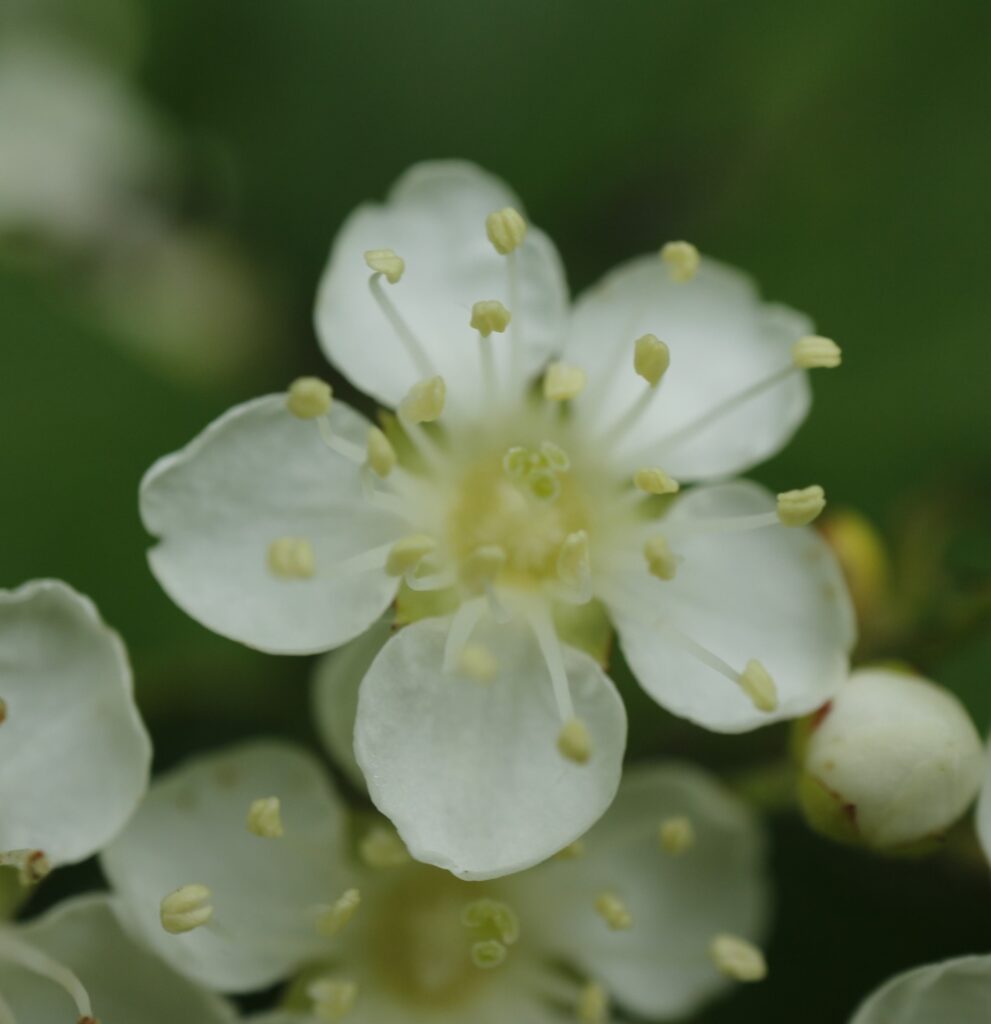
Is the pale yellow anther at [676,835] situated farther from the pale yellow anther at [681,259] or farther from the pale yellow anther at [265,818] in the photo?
the pale yellow anther at [681,259]

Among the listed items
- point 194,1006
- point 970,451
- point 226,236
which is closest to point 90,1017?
point 194,1006

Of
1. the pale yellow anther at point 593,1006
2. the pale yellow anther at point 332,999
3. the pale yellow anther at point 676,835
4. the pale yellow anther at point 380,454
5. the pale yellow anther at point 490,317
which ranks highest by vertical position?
the pale yellow anther at point 490,317

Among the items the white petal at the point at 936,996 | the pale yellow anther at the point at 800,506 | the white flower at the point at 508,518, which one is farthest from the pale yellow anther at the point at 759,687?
the white petal at the point at 936,996

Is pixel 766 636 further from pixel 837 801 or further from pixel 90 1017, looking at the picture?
pixel 90 1017

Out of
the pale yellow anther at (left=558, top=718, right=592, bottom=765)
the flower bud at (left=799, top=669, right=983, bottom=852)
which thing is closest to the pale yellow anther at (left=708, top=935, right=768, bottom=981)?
the flower bud at (left=799, top=669, right=983, bottom=852)

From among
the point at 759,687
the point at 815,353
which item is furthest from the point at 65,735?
the point at 815,353

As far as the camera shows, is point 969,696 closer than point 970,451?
Yes

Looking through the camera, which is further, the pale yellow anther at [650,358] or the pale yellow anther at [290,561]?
the pale yellow anther at [650,358]

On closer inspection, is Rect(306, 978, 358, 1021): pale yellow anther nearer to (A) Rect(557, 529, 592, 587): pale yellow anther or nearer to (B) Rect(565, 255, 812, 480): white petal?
(A) Rect(557, 529, 592, 587): pale yellow anther
